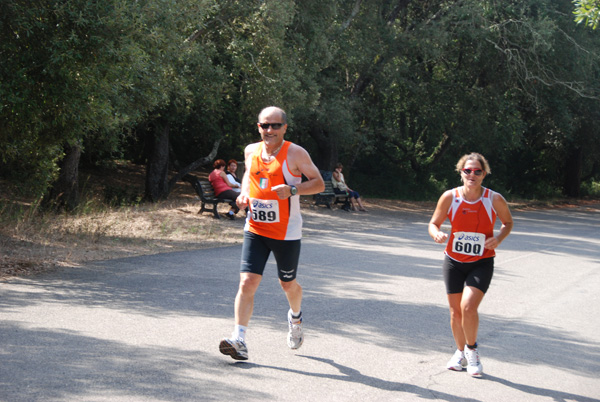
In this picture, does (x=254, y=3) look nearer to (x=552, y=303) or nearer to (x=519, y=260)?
(x=519, y=260)

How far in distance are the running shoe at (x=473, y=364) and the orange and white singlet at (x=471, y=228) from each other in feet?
2.37

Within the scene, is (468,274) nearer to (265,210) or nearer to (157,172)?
→ (265,210)

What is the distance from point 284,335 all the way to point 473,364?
5.68 ft

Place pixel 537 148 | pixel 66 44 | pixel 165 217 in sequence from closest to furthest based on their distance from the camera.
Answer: pixel 66 44
pixel 165 217
pixel 537 148

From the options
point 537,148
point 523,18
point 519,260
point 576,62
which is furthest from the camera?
point 537,148

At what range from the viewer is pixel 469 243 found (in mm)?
5207

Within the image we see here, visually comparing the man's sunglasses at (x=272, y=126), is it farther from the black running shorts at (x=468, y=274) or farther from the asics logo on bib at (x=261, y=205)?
the black running shorts at (x=468, y=274)

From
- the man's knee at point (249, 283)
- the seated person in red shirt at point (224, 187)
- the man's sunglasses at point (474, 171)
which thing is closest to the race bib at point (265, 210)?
the man's knee at point (249, 283)

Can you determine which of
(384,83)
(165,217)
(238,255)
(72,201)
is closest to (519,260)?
(238,255)

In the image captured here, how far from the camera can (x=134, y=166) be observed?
3366 centimetres

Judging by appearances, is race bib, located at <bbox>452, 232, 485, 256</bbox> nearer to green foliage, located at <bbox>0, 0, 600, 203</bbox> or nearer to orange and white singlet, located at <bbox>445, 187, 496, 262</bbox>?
orange and white singlet, located at <bbox>445, 187, 496, 262</bbox>

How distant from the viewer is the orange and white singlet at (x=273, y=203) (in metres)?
5.26

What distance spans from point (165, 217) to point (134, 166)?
19.4 meters

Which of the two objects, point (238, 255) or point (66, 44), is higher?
point (66, 44)
